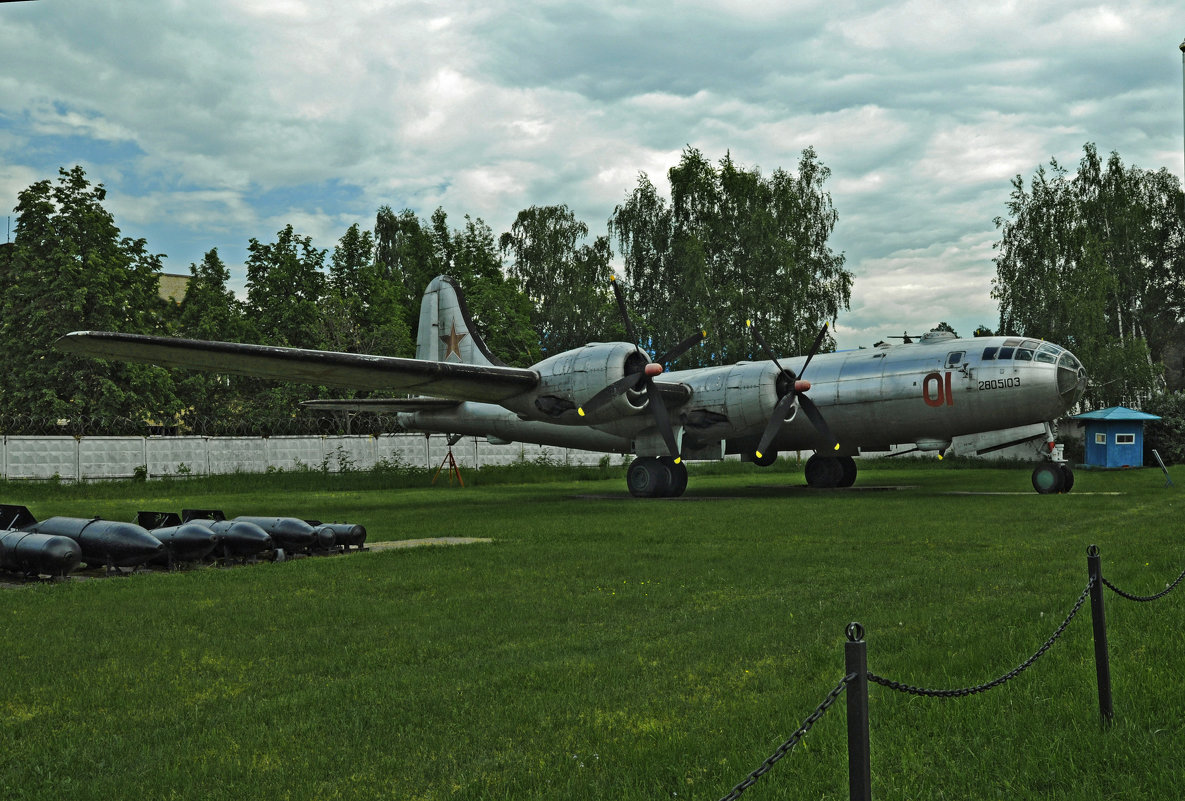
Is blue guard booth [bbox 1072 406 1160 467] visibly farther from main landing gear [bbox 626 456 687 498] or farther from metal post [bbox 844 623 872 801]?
metal post [bbox 844 623 872 801]

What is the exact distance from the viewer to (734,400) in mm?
23766

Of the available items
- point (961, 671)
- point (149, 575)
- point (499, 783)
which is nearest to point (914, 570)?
point (961, 671)

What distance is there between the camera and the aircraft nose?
21.7 m

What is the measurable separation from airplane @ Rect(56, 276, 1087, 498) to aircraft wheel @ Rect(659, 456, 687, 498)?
1.3 inches

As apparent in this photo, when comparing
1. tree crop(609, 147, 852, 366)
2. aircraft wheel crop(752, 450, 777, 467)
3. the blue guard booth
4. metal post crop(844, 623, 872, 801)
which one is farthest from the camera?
tree crop(609, 147, 852, 366)

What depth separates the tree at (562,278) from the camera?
A: 53.5 m

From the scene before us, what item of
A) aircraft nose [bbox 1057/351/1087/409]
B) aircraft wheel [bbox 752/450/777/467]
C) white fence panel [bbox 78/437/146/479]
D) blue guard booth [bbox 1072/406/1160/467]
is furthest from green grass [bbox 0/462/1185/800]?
white fence panel [bbox 78/437/146/479]

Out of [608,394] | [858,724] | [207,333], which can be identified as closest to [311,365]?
[608,394]

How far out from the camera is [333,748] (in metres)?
5.09

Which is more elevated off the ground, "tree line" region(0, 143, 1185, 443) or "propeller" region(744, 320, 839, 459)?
"tree line" region(0, 143, 1185, 443)

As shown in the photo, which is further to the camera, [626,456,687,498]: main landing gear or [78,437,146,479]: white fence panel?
[78,437,146,479]: white fence panel

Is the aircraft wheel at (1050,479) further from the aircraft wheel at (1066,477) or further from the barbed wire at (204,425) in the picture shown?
the barbed wire at (204,425)

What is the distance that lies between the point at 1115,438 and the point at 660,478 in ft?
69.2

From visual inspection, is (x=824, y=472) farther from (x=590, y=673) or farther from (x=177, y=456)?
(x=177, y=456)
